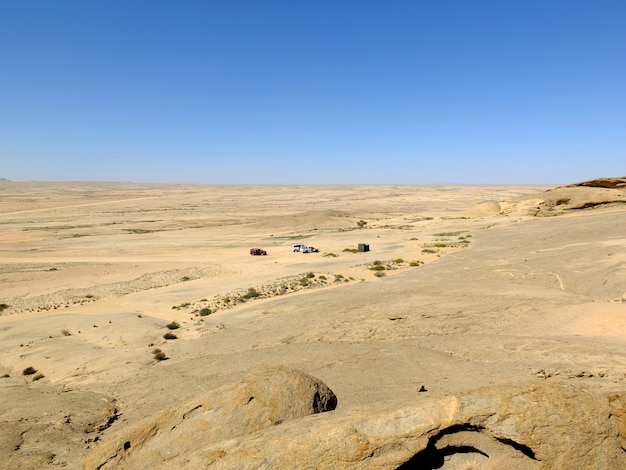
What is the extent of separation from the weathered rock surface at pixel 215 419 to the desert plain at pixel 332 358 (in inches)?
1.6

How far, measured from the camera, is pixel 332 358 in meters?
15.5

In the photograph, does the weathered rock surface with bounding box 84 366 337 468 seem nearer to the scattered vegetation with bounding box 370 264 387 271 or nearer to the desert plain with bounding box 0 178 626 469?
the desert plain with bounding box 0 178 626 469

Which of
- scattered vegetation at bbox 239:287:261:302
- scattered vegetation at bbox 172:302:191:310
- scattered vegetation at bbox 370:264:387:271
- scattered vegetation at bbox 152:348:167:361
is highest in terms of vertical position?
scattered vegetation at bbox 370:264:387:271

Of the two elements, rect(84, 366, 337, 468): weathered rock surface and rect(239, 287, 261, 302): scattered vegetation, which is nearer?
rect(84, 366, 337, 468): weathered rock surface

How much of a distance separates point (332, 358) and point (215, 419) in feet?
26.7

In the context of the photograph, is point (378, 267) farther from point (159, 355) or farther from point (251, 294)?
point (159, 355)

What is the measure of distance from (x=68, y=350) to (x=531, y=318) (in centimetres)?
2140

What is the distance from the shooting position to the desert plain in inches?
223

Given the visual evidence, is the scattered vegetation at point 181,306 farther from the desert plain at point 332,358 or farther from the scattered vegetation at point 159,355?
the scattered vegetation at point 159,355

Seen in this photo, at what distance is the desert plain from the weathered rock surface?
0.13ft

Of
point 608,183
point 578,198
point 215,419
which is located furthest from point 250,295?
point 608,183

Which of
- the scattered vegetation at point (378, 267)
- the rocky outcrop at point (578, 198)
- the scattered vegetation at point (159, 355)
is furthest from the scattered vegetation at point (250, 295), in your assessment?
the rocky outcrop at point (578, 198)

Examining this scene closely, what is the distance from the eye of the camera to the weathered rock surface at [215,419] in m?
7.59

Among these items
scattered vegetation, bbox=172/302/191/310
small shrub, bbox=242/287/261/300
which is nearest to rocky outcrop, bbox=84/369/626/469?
scattered vegetation, bbox=172/302/191/310
